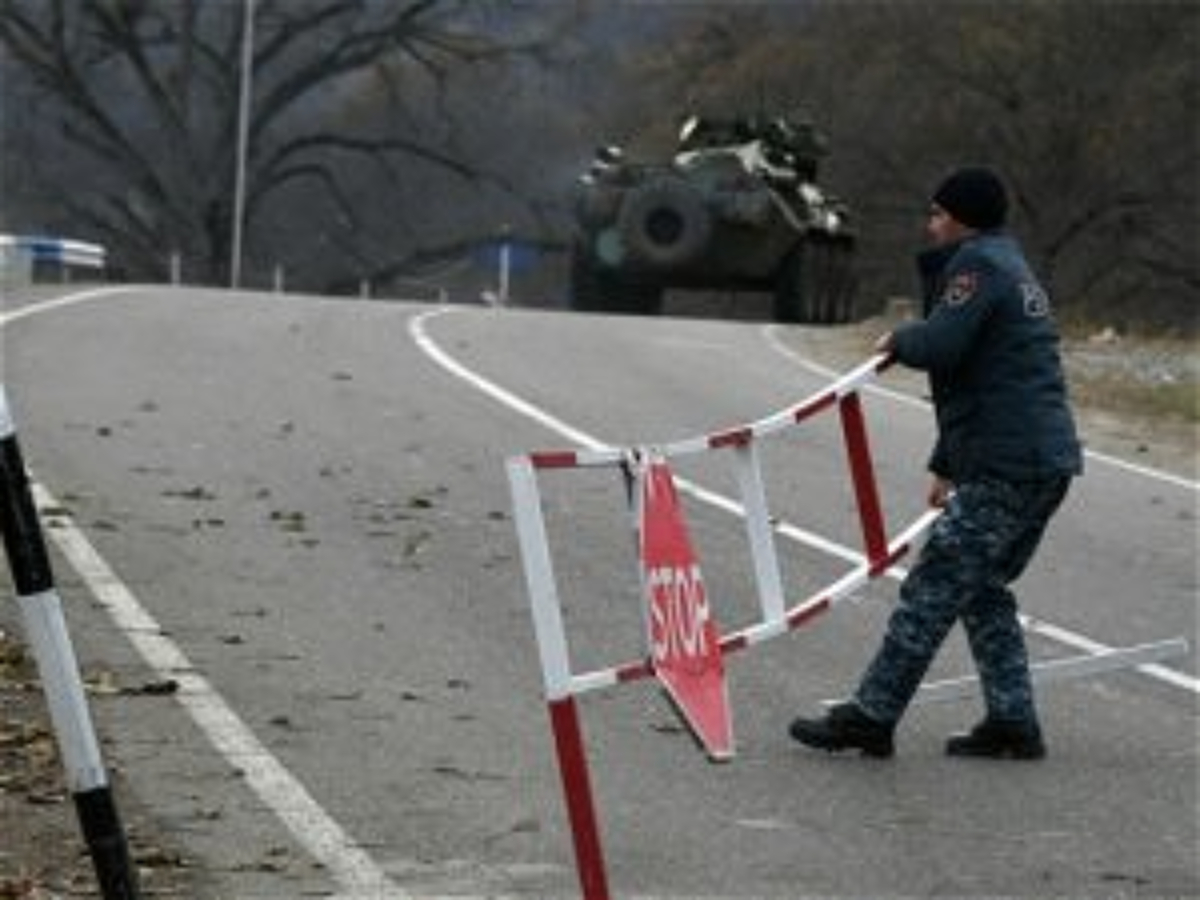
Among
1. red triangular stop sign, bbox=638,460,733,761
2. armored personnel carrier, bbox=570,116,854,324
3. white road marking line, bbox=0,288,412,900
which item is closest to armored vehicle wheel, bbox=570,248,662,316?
armored personnel carrier, bbox=570,116,854,324

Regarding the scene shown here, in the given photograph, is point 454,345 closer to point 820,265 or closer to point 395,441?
point 395,441

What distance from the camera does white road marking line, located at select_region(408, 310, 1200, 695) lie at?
9938 millimetres

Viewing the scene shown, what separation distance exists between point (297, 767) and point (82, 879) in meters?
1.39

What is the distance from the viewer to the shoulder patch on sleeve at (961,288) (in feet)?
26.6

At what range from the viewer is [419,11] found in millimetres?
64625

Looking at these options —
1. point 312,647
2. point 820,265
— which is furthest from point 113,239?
point 312,647

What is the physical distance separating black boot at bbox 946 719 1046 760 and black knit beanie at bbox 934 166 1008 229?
1.53m

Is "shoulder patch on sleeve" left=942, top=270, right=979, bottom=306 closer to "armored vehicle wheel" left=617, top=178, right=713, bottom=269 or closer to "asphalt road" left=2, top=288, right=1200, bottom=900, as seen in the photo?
"asphalt road" left=2, top=288, right=1200, bottom=900

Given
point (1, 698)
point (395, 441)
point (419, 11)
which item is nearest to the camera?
point (1, 698)

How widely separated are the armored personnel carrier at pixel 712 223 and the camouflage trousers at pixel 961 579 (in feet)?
87.1

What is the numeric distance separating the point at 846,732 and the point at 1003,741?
51 centimetres

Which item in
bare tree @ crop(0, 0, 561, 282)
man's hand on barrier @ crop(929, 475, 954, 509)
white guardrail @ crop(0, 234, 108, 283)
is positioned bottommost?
man's hand on barrier @ crop(929, 475, 954, 509)

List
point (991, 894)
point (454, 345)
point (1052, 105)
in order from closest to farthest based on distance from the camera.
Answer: point (991, 894) < point (454, 345) < point (1052, 105)

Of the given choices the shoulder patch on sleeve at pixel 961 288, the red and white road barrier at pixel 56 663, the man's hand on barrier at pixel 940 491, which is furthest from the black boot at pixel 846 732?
the red and white road barrier at pixel 56 663
